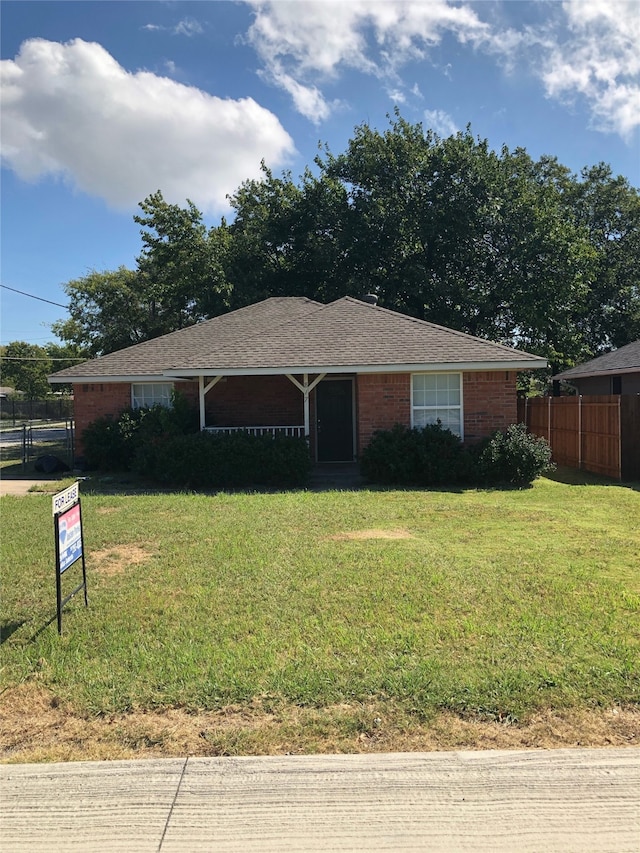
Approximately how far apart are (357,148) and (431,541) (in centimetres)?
2371

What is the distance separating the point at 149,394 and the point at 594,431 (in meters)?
11.7

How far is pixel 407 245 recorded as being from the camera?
25047mm

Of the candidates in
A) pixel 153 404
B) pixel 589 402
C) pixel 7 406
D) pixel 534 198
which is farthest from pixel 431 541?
pixel 7 406

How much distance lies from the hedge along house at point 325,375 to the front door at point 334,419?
27 millimetres

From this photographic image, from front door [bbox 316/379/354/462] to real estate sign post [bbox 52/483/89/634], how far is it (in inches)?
440

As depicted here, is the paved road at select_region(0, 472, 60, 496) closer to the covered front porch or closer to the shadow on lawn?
the covered front porch

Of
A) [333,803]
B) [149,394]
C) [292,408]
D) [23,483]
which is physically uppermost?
[149,394]

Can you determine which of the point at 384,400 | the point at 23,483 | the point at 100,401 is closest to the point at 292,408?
the point at 384,400

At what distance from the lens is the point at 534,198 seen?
81.0ft

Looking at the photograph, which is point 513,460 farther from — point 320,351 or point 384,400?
point 320,351

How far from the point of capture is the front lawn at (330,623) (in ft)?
12.1

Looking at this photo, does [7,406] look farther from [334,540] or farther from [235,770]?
[235,770]

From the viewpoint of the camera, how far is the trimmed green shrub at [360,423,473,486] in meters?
12.3

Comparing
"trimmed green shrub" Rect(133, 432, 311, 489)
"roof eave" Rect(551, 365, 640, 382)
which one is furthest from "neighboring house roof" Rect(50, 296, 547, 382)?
"roof eave" Rect(551, 365, 640, 382)
